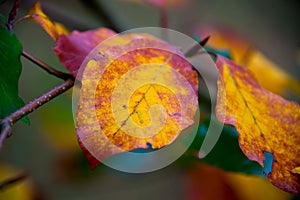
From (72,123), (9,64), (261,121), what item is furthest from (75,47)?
(72,123)

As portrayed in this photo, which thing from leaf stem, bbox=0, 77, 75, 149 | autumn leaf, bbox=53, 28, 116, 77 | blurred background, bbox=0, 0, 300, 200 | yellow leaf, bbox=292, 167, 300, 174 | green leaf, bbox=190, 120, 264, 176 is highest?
autumn leaf, bbox=53, 28, 116, 77

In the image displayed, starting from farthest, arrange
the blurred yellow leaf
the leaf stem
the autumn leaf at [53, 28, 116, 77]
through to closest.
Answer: the blurred yellow leaf → the autumn leaf at [53, 28, 116, 77] → the leaf stem

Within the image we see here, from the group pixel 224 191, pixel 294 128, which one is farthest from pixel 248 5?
pixel 294 128

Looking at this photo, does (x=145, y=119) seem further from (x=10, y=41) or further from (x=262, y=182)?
(x=262, y=182)

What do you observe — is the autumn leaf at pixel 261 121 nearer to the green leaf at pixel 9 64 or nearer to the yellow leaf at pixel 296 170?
the yellow leaf at pixel 296 170

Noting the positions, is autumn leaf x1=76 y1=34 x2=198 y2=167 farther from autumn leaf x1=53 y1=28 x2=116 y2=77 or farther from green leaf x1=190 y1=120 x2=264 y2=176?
green leaf x1=190 y1=120 x2=264 y2=176

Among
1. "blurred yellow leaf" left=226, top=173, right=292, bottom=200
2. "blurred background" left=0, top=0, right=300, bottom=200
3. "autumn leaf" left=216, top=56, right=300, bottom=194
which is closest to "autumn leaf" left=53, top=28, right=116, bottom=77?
"autumn leaf" left=216, top=56, right=300, bottom=194
